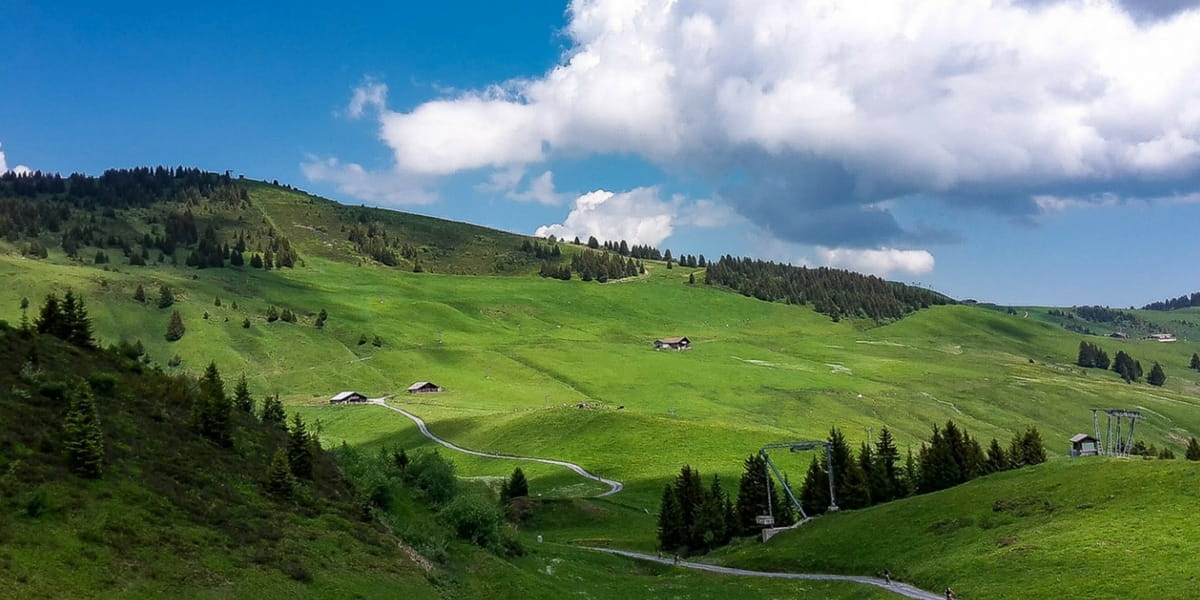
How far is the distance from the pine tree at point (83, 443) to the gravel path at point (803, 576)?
4637cm

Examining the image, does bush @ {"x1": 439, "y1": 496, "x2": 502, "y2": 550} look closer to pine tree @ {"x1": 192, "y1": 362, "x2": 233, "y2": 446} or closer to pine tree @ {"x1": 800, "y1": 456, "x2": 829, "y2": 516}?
pine tree @ {"x1": 192, "y1": 362, "x2": 233, "y2": 446}

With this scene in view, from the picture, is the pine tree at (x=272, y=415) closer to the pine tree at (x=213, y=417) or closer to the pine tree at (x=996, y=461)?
the pine tree at (x=213, y=417)

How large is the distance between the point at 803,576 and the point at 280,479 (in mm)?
42228

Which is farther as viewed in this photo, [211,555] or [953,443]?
[953,443]

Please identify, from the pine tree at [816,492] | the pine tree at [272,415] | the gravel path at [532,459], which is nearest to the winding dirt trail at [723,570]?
the gravel path at [532,459]

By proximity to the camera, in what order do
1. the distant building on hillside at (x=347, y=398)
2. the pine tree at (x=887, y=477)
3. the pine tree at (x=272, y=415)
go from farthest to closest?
the distant building on hillside at (x=347, y=398)
the pine tree at (x=887, y=477)
the pine tree at (x=272, y=415)

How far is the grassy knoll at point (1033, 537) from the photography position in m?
42.1

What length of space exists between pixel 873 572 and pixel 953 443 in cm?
3566

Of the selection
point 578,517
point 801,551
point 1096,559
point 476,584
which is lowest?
point 578,517

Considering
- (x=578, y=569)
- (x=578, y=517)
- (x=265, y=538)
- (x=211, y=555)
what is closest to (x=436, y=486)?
(x=578, y=569)

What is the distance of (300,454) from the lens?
43031 millimetres

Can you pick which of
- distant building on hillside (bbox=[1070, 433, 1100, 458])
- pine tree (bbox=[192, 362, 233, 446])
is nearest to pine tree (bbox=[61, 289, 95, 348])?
pine tree (bbox=[192, 362, 233, 446])

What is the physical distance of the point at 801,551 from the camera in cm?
6594

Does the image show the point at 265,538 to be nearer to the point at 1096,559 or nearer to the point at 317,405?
the point at 1096,559
